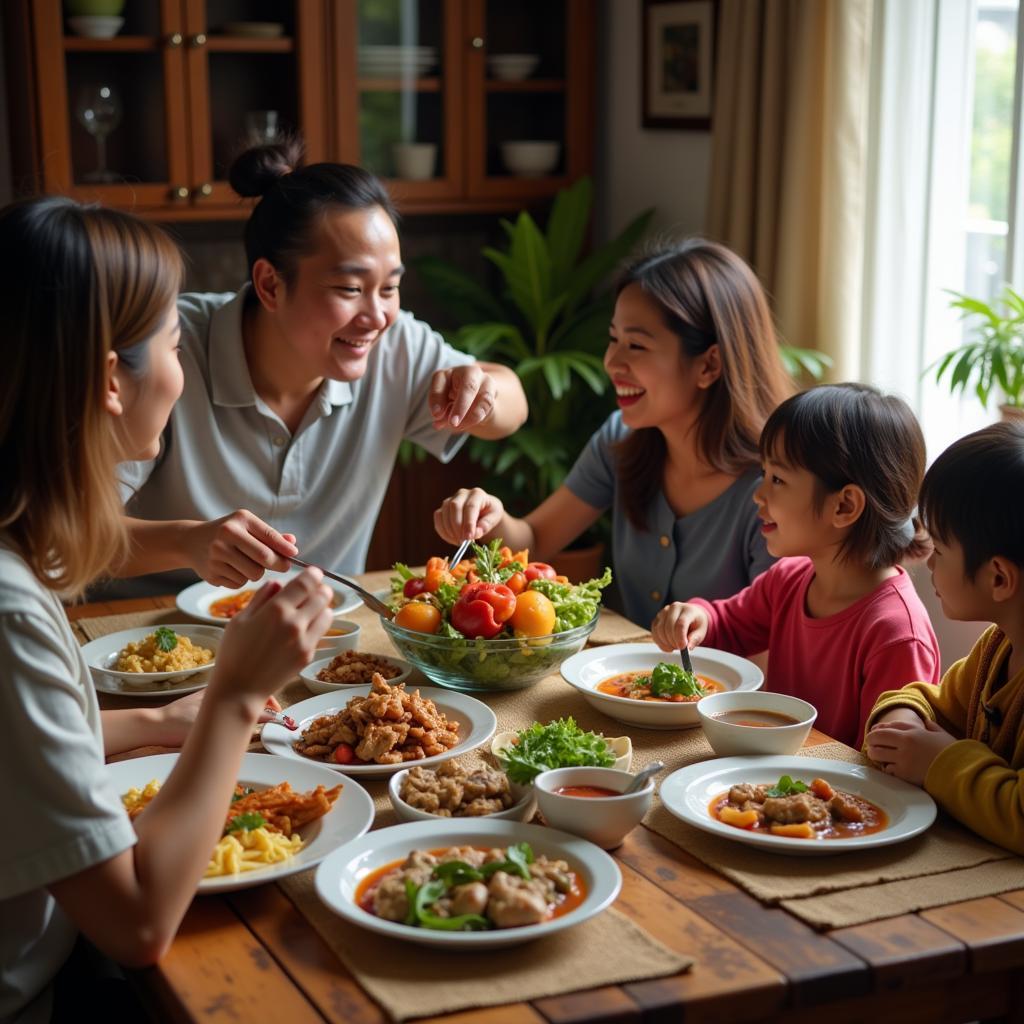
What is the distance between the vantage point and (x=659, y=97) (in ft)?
14.4

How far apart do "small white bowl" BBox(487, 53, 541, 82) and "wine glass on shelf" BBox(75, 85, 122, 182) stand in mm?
1235

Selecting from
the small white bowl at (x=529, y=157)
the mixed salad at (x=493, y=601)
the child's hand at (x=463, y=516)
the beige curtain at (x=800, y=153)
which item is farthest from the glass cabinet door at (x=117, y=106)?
the mixed salad at (x=493, y=601)

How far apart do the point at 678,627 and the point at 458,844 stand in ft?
2.40

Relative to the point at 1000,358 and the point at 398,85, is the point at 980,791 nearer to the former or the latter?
the point at 1000,358

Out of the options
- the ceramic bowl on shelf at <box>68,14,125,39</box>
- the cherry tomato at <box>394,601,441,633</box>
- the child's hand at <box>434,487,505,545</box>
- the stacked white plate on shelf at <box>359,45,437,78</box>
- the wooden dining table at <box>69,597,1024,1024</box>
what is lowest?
the wooden dining table at <box>69,597,1024,1024</box>

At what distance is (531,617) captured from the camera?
76.2 inches

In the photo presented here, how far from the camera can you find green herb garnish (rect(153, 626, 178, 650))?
2043 mm

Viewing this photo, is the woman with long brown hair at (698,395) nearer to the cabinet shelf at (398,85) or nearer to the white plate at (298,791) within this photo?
the white plate at (298,791)

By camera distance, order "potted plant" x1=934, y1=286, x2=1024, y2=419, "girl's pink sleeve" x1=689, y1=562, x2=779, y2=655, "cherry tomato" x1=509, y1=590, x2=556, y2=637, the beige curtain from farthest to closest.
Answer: the beige curtain → "potted plant" x1=934, y1=286, x2=1024, y2=419 → "girl's pink sleeve" x1=689, y1=562, x2=779, y2=655 → "cherry tomato" x1=509, y1=590, x2=556, y2=637

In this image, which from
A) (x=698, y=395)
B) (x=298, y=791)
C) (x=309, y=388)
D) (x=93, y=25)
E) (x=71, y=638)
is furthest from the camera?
(x=93, y=25)

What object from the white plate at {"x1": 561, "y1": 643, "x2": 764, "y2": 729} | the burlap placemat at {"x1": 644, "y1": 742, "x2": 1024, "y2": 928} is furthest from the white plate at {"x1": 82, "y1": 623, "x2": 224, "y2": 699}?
the burlap placemat at {"x1": 644, "y1": 742, "x2": 1024, "y2": 928}

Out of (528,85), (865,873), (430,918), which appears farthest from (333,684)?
(528,85)

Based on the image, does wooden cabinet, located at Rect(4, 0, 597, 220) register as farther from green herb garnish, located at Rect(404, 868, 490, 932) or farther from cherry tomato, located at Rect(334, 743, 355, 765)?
green herb garnish, located at Rect(404, 868, 490, 932)

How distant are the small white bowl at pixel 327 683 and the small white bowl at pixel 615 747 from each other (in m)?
0.28
